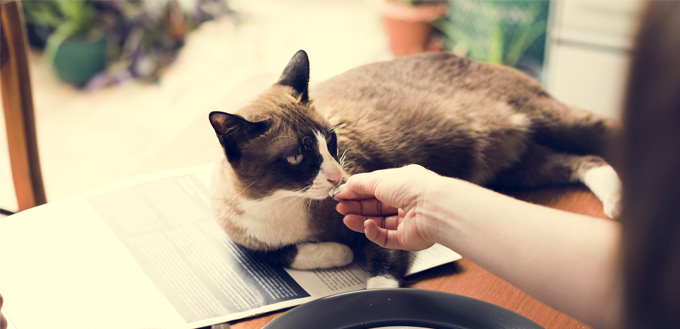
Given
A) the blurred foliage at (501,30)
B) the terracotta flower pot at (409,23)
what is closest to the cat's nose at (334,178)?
the blurred foliage at (501,30)

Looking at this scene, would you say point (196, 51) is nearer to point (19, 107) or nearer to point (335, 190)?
point (19, 107)

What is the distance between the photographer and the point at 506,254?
76cm

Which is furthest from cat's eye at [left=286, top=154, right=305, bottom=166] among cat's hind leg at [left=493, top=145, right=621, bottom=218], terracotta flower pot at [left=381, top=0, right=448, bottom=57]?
terracotta flower pot at [left=381, top=0, right=448, bottom=57]

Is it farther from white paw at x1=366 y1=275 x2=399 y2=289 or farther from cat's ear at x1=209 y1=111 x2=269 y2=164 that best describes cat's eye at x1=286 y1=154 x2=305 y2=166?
white paw at x1=366 y1=275 x2=399 y2=289

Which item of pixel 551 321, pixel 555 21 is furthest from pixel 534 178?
pixel 555 21

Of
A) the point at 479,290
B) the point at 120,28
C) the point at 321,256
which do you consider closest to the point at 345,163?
the point at 321,256

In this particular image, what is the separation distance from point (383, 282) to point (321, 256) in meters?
0.13

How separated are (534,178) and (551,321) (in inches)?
16.6

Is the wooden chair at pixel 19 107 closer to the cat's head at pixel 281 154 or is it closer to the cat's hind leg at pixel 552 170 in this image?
the cat's head at pixel 281 154

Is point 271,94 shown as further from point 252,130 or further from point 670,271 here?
point 670,271

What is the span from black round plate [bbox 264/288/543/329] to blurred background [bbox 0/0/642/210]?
199 centimetres

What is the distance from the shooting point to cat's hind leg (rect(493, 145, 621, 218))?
1192 millimetres

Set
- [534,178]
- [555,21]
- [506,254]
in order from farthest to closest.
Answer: [555,21] < [534,178] < [506,254]

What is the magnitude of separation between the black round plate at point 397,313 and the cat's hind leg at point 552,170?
0.48 m
